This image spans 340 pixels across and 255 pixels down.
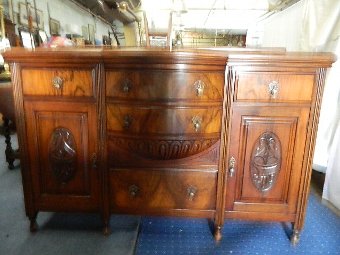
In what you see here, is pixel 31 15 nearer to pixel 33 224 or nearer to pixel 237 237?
pixel 33 224

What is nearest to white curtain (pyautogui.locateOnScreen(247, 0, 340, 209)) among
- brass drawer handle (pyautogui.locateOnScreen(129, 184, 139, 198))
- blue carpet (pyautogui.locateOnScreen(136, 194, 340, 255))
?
blue carpet (pyautogui.locateOnScreen(136, 194, 340, 255))

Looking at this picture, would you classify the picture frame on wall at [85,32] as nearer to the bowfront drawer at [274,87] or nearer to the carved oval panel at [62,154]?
the carved oval panel at [62,154]

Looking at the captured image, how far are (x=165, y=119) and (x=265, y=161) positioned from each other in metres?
0.52

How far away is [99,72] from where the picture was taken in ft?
3.57

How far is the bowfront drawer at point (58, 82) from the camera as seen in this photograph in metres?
1.11

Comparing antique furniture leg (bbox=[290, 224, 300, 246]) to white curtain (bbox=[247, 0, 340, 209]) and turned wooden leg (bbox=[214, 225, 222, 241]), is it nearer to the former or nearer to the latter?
turned wooden leg (bbox=[214, 225, 222, 241])

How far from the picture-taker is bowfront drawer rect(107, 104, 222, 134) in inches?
42.6

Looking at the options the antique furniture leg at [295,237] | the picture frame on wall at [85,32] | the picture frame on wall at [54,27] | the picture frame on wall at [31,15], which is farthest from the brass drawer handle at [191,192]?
the picture frame on wall at [85,32]

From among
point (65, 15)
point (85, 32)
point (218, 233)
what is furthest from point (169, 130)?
point (85, 32)

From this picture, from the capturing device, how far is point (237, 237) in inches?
52.5

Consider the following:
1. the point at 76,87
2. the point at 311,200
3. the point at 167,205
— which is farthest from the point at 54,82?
the point at 311,200

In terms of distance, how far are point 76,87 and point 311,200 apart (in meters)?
1.65

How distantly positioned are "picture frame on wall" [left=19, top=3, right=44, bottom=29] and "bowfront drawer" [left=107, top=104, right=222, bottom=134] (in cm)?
319

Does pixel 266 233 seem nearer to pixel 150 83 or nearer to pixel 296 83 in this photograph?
pixel 296 83
